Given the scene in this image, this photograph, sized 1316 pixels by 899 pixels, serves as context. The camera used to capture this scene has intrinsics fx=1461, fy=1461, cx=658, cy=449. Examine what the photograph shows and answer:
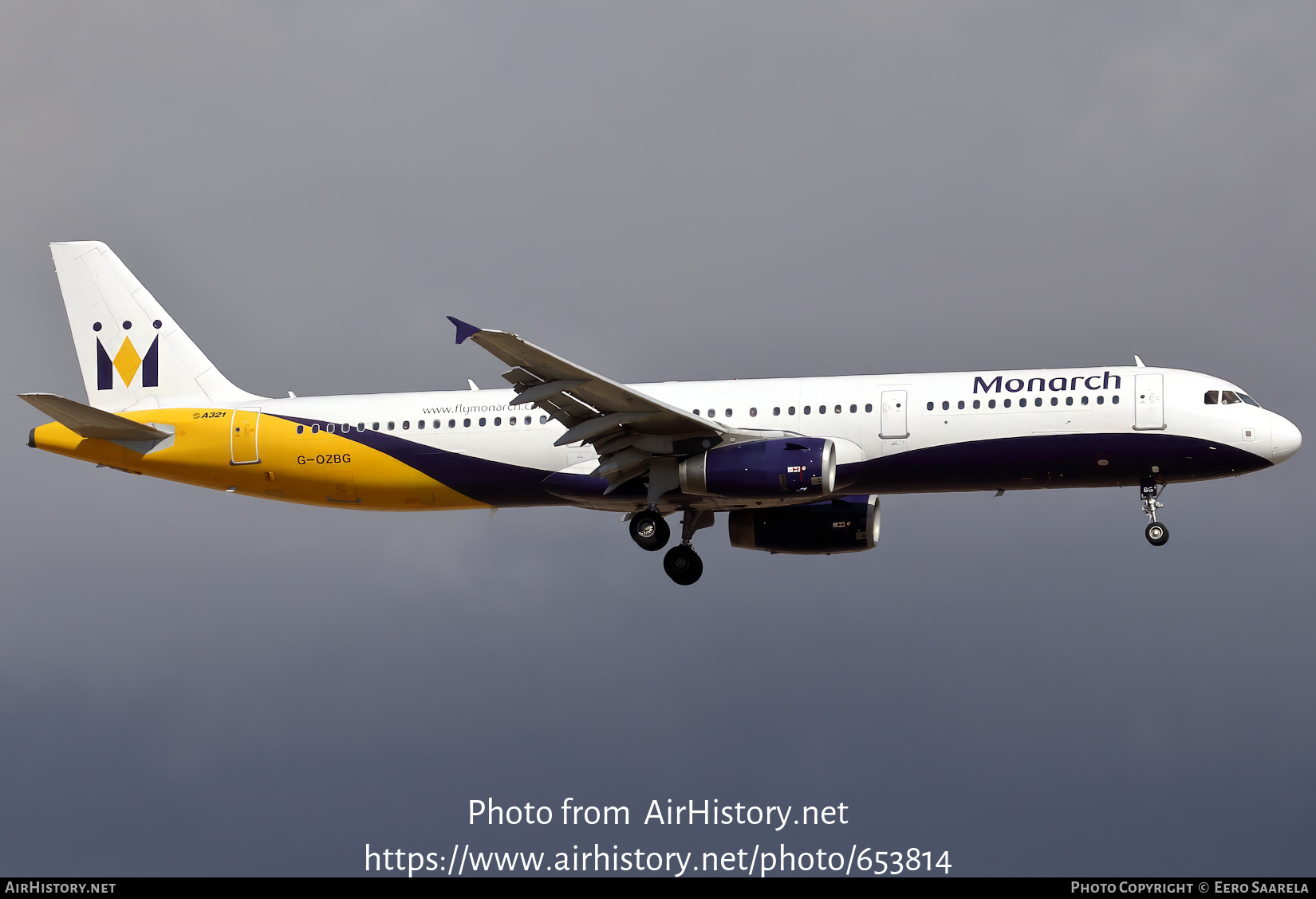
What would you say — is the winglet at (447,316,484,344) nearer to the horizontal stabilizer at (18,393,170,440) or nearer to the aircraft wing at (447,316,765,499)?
the aircraft wing at (447,316,765,499)

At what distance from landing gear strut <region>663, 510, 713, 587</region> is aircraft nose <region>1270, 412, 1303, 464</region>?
15323 mm

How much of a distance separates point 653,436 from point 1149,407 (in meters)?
12.8

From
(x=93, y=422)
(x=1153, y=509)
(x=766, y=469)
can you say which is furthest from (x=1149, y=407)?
(x=93, y=422)

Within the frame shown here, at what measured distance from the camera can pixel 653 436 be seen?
1507 inches

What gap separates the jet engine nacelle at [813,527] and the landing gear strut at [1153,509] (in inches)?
309

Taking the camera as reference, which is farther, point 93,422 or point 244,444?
point 244,444

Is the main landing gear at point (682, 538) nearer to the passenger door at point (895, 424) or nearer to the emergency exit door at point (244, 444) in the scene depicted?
the passenger door at point (895, 424)

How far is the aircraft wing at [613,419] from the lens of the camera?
3534cm

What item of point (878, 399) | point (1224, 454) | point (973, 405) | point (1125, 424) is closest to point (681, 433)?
point (878, 399)

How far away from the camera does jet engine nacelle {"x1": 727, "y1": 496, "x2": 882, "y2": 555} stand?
140 feet

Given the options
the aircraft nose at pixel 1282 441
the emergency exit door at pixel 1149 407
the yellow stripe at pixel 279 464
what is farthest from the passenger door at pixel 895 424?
the yellow stripe at pixel 279 464

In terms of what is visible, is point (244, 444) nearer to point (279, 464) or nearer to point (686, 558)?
point (279, 464)

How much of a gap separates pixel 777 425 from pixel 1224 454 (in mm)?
11474

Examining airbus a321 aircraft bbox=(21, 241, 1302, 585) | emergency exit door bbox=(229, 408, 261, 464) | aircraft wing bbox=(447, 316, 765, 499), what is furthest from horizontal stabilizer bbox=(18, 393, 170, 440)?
aircraft wing bbox=(447, 316, 765, 499)
